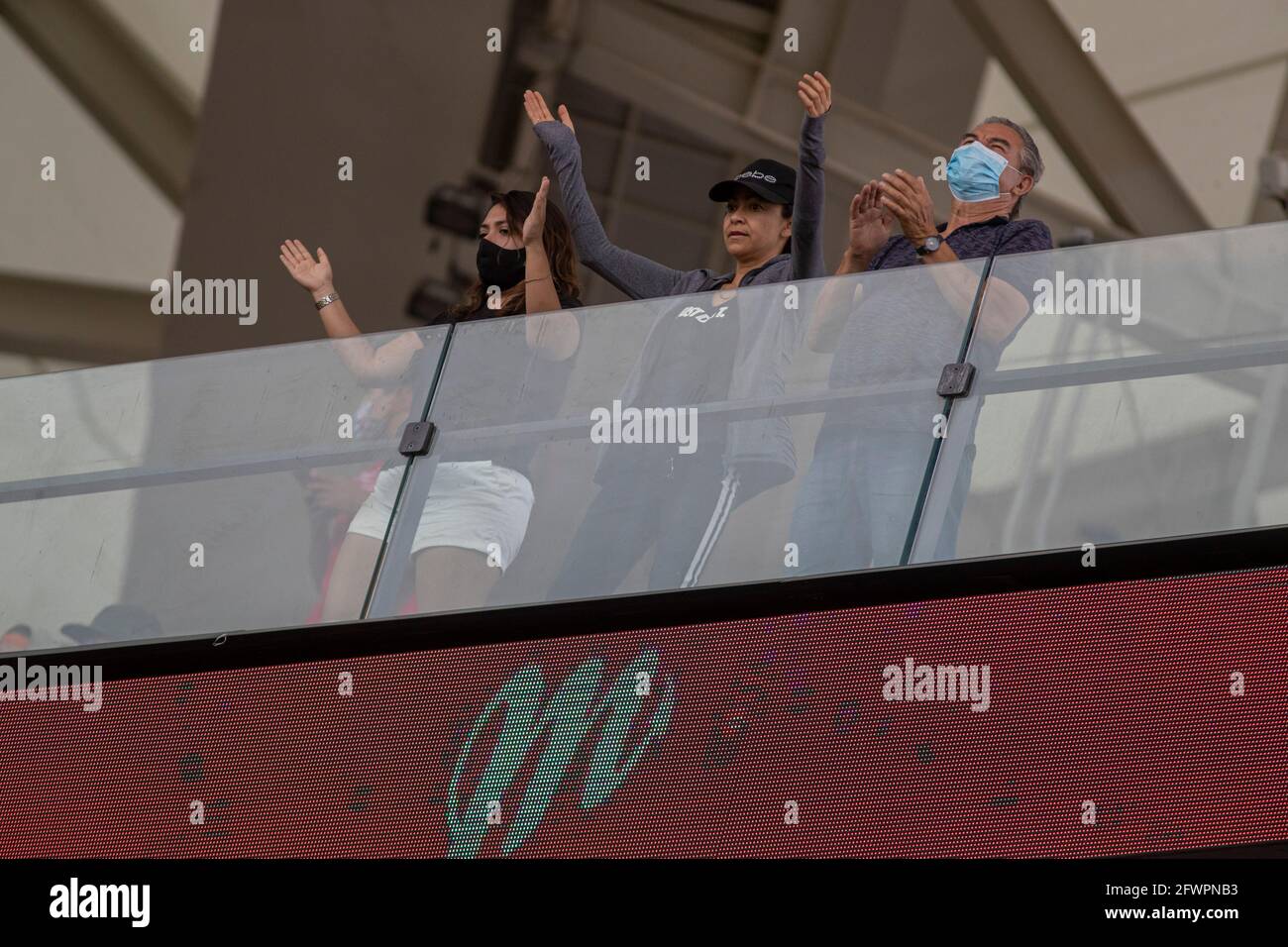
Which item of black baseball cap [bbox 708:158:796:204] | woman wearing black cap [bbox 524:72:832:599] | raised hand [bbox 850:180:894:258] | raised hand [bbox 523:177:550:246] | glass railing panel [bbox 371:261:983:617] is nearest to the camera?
glass railing panel [bbox 371:261:983:617]

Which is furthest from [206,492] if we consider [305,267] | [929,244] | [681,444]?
[929,244]

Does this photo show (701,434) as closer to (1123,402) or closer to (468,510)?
(468,510)

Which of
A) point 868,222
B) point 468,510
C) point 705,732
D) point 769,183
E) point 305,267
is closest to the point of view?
point 705,732

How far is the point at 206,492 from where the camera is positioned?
5.97 meters

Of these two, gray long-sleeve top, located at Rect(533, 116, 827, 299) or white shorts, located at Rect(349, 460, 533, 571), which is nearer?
white shorts, located at Rect(349, 460, 533, 571)

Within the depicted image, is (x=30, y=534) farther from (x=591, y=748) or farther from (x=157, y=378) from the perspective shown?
(x=591, y=748)

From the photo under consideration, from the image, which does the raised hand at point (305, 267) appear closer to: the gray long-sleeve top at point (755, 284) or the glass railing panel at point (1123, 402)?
the gray long-sleeve top at point (755, 284)

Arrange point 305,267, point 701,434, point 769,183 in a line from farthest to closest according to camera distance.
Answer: point 305,267
point 769,183
point 701,434

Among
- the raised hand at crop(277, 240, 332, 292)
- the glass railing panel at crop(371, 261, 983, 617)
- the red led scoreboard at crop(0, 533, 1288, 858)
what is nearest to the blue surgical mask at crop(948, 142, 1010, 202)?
the glass railing panel at crop(371, 261, 983, 617)

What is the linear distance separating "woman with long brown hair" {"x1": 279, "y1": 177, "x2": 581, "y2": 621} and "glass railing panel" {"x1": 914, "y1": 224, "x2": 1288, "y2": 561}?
51.2 inches

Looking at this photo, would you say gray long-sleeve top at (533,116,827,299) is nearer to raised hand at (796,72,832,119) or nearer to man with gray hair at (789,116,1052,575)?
raised hand at (796,72,832,119)

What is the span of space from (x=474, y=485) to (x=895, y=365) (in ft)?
4.43

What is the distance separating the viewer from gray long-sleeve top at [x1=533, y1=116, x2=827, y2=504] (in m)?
5.33

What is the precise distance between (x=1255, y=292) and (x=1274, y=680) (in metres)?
1.11
